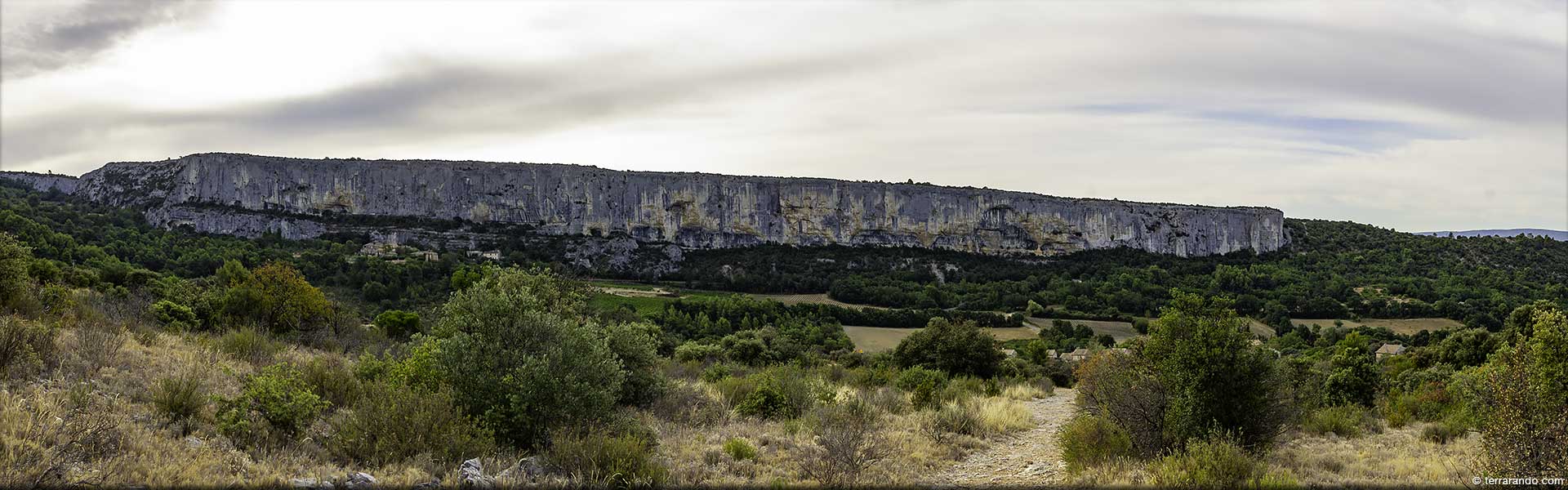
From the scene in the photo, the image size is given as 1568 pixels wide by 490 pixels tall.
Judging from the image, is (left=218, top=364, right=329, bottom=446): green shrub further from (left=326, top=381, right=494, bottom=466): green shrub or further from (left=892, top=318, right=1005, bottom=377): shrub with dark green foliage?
(left=892, top=318, right=1005, bottom=377): shrub with dark green foliage

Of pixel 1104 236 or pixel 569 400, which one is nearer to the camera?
pixel 569 400

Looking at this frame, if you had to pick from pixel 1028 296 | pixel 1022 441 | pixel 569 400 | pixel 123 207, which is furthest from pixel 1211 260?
pixel 123 207

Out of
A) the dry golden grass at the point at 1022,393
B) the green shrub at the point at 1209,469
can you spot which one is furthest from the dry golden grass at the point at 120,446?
the dry golden grass at the point at 1022,393

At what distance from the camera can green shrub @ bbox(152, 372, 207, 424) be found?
662 cm

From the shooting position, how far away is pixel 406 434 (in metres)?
6.39

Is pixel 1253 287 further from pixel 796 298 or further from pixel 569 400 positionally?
pixel 569 400

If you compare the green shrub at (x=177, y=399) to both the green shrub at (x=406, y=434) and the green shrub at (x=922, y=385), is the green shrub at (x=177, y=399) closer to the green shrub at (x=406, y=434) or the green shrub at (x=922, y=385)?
the green shrub at (x=406, y=434)

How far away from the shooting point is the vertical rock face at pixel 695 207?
67938mm

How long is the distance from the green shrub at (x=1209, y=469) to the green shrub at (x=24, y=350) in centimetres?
1062

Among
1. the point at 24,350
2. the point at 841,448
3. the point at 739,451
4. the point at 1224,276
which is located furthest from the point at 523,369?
the point at 1224,276

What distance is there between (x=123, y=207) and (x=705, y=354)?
64285 millimetres

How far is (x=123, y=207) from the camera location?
59844 mm

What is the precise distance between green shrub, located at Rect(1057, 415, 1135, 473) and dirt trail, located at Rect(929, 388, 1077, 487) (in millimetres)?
217

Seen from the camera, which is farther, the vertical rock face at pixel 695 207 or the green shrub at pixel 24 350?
the vertical rock face at pixel 695 207
